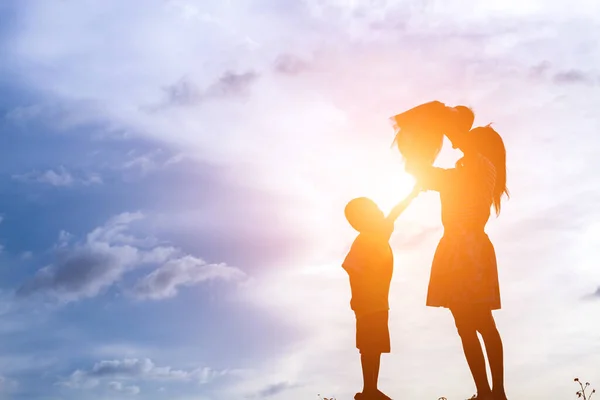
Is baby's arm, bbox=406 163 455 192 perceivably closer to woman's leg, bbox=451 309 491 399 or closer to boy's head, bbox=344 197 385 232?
boy's head, bbox=344 197 385 232

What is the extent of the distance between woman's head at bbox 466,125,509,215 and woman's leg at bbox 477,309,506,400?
4.77ft

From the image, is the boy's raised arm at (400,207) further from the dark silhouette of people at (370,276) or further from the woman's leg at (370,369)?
the woman's leg at (370,369)

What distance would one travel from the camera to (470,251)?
7957 mm

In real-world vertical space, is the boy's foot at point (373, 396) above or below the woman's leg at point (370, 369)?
below

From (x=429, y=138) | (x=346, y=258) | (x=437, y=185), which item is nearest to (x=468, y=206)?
(x=437, y=185)

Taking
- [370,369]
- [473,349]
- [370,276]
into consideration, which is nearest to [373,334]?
[370,369]

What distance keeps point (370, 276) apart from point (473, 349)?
1.43 metres

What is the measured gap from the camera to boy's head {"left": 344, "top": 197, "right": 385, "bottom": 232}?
8.60 meters

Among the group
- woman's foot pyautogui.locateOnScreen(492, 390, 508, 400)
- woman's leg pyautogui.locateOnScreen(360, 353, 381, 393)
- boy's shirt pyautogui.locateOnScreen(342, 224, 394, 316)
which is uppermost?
boy's shirt pyautogui.locateOnScreen(342, 224, 394, 316)

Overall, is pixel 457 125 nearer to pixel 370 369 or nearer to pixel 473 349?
pixel 473 349

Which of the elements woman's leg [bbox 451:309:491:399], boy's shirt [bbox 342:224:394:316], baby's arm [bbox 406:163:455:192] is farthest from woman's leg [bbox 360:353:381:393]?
baby's arm [bbox 406:163:455:192]

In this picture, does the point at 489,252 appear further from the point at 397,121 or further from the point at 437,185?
the point at 397,121

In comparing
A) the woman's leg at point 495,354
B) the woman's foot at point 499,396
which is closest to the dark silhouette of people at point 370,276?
the woman's leg at point 495,354

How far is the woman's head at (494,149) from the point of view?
8453 mm
